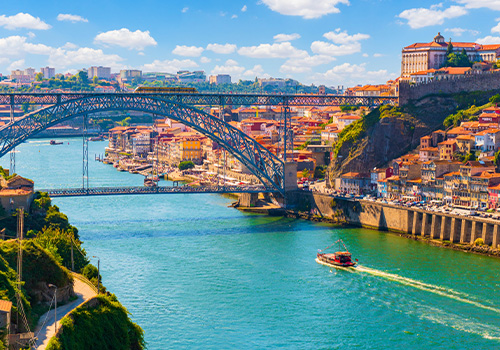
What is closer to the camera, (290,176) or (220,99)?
(290,176)

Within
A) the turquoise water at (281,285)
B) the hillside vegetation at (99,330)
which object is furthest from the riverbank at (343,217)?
the hillside vegetation at (99,330)

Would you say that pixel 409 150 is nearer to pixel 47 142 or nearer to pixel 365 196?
pixel 365 196

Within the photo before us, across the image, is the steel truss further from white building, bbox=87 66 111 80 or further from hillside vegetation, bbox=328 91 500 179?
white building, bbox=87 66 111 80

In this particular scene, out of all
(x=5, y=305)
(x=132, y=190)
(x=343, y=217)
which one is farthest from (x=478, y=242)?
(x=5, y=305)

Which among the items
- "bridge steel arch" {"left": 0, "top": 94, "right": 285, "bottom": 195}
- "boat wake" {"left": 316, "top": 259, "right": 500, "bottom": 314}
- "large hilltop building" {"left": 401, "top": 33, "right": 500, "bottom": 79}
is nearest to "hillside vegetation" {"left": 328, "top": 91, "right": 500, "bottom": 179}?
"bridge steel arch" {"left": 0, "top": 94, "right": 285, "bottom": 195}

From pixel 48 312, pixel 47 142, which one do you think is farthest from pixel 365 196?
pixel 47 142

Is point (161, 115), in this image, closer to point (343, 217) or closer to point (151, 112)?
point (151, 112)
